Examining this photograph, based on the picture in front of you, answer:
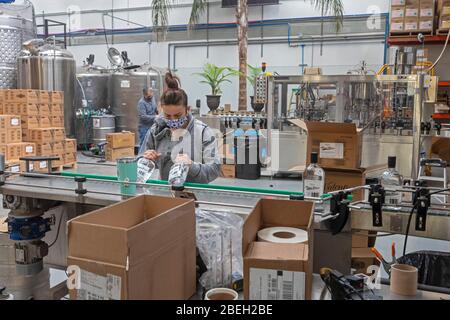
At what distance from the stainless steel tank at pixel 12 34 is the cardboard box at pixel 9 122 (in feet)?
5.60

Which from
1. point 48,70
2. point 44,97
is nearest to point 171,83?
point 44,97

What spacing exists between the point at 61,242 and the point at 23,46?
5712 millimetres

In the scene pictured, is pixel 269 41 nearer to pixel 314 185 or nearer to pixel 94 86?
pixel 94 86

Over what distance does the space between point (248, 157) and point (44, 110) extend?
2951 mm

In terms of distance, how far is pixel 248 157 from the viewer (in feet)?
18.3

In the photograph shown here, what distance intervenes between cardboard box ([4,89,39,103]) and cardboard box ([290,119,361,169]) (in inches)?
184

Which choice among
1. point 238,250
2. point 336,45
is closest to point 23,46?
point 336,45

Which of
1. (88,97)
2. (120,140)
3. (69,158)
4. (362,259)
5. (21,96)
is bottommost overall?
(362,259)

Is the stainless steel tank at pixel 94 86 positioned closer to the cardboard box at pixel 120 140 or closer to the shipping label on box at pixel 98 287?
the cardboard box at pixel 120 140

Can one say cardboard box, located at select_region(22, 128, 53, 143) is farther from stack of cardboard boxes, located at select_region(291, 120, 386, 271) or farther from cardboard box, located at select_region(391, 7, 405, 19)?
cardboard box, located at select_region(391, 7, 405, 19)

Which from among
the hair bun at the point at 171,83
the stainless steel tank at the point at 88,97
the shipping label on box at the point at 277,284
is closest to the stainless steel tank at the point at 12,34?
the stainless steel tank at the point at 88,97

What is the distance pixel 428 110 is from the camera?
5.73 meters

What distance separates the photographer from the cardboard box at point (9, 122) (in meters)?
5.26

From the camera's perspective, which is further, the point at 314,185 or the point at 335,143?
the point at 335,143
